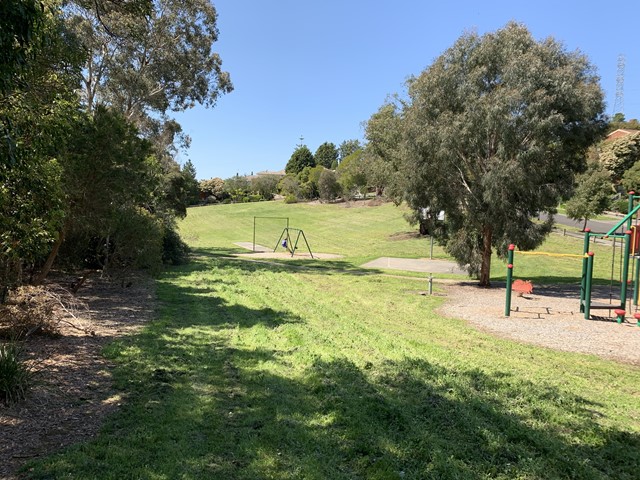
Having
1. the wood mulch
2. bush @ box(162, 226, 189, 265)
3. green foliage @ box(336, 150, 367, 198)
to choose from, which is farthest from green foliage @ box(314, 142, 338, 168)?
the wood mulch

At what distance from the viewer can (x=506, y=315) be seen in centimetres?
1191

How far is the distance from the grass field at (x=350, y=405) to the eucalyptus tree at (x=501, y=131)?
6.56 meters

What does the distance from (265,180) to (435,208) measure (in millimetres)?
77444

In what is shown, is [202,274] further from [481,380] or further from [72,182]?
[481,380]

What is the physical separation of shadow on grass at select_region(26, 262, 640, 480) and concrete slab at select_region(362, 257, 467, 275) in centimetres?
1589

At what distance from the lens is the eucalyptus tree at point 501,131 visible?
14586mm

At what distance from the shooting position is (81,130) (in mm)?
9508

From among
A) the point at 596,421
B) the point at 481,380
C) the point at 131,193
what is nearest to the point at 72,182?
A: the point at 131,193

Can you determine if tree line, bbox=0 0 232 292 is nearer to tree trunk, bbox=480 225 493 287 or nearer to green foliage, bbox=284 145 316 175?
tree trunk, bbox=480 225 493 287

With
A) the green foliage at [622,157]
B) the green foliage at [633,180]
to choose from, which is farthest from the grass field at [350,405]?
the green foliage at [622,157]

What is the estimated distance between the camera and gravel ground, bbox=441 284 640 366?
895 cm

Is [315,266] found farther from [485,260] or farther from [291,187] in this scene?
[291,187]

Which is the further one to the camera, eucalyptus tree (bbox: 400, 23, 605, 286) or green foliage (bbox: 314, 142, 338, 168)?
green foliage (bbox: 314, 142, 338, 168)

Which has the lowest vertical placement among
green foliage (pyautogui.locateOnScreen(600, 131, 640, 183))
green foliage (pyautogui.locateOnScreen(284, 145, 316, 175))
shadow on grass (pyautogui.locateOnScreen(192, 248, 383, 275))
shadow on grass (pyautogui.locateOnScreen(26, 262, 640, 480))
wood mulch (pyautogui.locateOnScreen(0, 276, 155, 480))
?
shadow on grass (pyautogui.locateOnScreen(192, 248, 383, 275))
